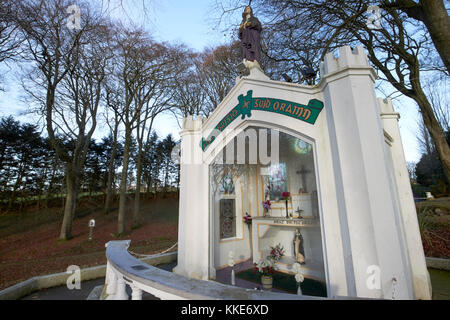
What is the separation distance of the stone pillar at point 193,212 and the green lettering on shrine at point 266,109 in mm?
481

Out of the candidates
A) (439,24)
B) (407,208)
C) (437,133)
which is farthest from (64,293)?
(437,133)

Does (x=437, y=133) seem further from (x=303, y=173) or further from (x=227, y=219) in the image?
(x=227, y=219)

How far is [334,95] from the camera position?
397 centimetres

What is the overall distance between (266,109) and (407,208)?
3.80 m

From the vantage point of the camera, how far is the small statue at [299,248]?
641cm

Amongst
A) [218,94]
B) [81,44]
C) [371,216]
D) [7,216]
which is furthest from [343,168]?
[7,216]

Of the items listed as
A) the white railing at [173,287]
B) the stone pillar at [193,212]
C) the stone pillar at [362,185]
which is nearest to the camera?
the white railing at [173,287]

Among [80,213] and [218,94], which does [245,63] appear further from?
[80,213]

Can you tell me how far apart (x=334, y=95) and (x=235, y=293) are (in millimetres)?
3674

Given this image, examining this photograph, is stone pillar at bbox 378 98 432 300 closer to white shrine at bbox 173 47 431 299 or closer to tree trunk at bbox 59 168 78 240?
white shrine at bbox 173 47 431 299

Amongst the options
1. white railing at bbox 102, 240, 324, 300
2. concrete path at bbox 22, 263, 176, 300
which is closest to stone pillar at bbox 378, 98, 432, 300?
white railing at bbox 102, 240, 324, 300

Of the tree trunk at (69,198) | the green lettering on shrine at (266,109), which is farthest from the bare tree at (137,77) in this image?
the green lettering on shrine at (266,109)

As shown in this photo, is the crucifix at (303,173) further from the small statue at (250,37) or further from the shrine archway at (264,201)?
the small statue at (250,37)

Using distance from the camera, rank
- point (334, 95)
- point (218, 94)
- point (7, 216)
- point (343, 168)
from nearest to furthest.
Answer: point (343, 168)
point (334, 95)
point (218, 94)
point (7, 216)
